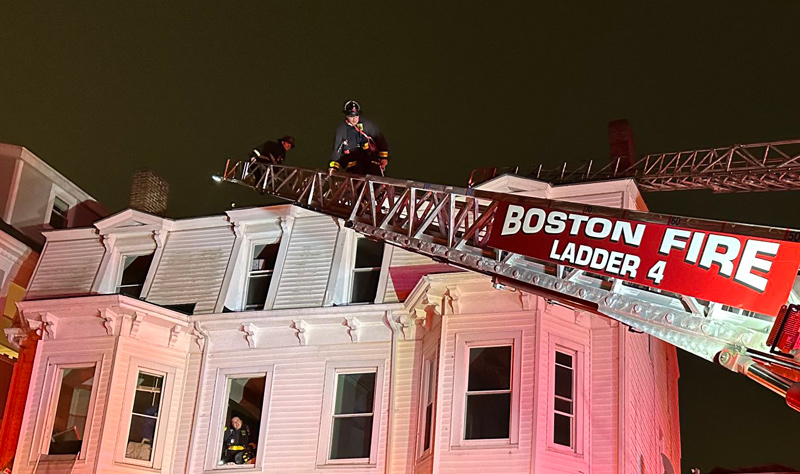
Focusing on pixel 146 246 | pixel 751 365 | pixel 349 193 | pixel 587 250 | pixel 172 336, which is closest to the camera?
pixel 751 365

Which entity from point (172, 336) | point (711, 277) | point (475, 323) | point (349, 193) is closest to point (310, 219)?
point (172, 336)

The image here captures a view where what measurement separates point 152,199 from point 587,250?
16.8m

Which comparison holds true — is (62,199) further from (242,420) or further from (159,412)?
(242,420)

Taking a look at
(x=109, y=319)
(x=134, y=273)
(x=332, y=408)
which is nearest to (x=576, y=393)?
(x=332, y=408)

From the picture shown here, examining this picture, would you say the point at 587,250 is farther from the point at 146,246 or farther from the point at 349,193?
the point at 146,246

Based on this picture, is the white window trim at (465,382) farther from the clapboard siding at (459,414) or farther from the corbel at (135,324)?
the corbel at (135,324)

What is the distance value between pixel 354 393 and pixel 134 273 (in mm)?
6789

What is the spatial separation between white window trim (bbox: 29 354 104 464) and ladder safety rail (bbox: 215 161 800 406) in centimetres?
753

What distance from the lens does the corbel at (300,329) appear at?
66.5 feet

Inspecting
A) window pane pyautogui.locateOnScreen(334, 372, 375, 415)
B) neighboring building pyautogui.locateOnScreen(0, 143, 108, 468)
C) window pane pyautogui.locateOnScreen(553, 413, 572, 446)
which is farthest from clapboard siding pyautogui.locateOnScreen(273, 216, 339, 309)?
neighboring building pyautogui.locateOnScreen(0, 143, 108, 468)

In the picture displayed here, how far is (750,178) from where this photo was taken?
19.6 m

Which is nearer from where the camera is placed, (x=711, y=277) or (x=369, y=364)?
(x=711, y=277)

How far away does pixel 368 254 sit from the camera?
21.6 meters

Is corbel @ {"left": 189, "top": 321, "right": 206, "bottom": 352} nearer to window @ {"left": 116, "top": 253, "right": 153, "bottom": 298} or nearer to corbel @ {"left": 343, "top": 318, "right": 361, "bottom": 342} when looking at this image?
window @ {"left": 116, "top": 253, "right": 153, "bottom": 298}
